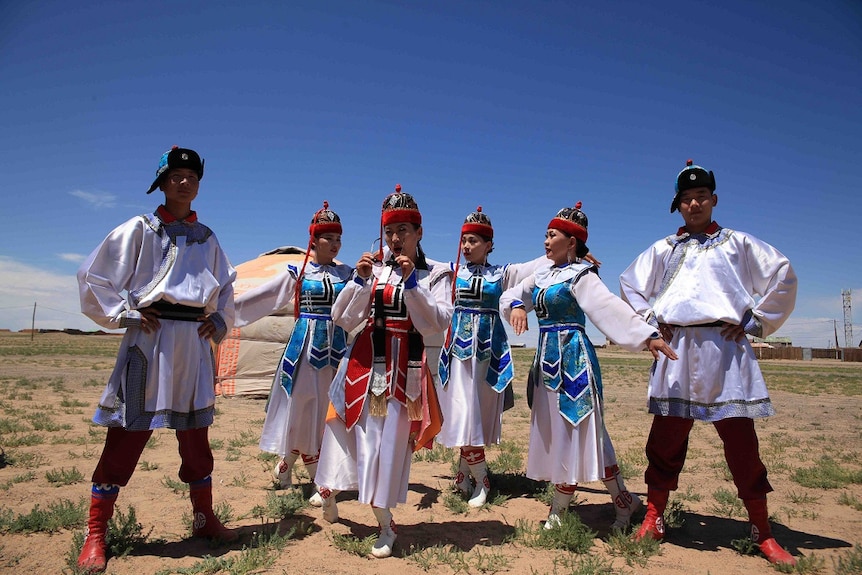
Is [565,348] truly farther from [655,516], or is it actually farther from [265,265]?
[265,265]

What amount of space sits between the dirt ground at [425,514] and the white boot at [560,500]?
0.28 metres

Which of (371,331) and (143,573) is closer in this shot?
(143,573)

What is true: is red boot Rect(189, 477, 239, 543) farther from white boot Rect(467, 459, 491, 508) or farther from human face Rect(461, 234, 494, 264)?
human face Rect(461, 234, 494, 264)

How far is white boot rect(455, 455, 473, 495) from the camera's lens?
16.3 feet

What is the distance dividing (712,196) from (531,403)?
1933 millimetres

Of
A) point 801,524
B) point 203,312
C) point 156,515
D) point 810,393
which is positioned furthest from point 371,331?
point 810,393

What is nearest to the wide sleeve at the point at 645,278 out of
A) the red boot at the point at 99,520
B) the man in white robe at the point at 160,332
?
the man in white robe at the point at 160,332

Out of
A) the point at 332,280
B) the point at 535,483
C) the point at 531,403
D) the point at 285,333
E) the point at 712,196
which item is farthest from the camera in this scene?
the point at 285,333

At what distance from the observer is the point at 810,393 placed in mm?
16875

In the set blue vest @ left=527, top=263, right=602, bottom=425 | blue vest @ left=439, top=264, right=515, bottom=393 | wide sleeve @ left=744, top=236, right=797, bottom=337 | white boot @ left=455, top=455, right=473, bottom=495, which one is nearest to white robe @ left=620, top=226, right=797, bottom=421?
wide sleeve @ left=744, top=236, right=797, bottom=337

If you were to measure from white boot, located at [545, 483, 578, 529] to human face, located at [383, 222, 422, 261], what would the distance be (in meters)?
1.94

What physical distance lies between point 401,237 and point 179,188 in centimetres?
145

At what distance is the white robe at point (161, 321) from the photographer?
3.21 m

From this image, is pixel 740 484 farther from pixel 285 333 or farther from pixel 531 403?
pixel 285 333
